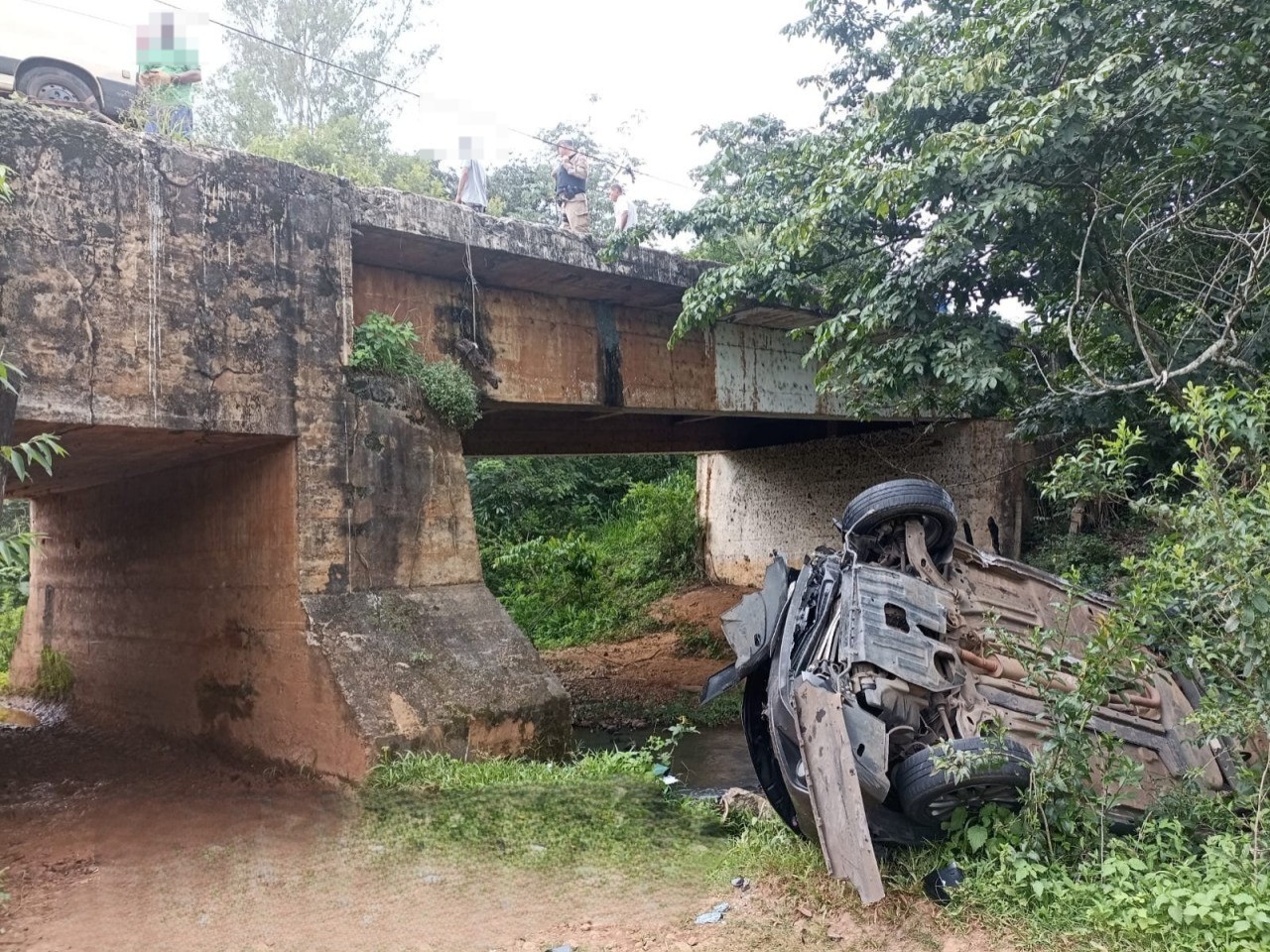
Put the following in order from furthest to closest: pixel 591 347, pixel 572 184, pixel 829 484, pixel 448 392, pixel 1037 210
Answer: pixel 829 484 < pixel 572 184 < pixel 591 347 < pixel 448 392 < pixel 1037 210

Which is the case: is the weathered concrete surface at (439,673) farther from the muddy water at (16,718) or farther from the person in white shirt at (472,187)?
the muddy water at (16,718)

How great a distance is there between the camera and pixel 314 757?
6031 mm

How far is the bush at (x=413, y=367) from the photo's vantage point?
670 cm

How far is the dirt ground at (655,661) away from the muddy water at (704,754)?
1.32 meters

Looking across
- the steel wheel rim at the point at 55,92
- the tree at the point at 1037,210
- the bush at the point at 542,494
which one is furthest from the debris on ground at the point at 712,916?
the bush at the point at 542,494

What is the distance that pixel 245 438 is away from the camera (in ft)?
20.3

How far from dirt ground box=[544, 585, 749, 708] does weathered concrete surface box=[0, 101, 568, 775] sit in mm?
3944

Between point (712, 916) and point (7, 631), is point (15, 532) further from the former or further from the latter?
point (7, 631)

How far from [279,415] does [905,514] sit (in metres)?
3.97

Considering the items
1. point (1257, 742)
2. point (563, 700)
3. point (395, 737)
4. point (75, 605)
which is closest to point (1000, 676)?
point (1257, 742)

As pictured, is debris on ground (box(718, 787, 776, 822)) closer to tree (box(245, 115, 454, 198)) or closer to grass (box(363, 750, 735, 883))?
grass (box(363, 750, 735, 883))

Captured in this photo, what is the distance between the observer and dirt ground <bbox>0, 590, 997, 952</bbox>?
3908mm

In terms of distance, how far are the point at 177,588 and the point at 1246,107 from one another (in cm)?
828

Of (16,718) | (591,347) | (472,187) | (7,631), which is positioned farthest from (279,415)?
(7,631)
